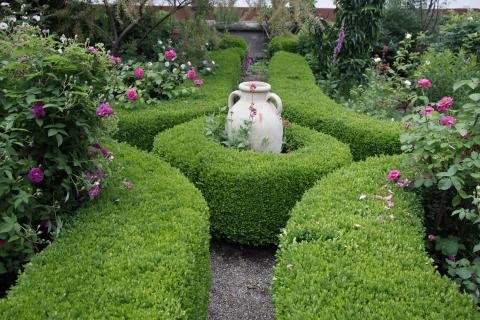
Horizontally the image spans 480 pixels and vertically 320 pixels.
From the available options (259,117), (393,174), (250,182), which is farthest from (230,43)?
(393,174)

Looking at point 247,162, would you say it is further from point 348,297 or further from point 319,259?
point 348,297

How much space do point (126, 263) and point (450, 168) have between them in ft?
5.43

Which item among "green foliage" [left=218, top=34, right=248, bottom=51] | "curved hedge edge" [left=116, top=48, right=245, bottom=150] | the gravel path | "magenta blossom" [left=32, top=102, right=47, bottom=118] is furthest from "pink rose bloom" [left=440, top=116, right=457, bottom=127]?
"green foliage" [left=218, top=34, right=248, bottom=51]

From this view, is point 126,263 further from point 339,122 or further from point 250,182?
point 339,122

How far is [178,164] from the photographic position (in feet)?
12.2

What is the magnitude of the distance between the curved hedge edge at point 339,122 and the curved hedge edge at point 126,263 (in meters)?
1.96

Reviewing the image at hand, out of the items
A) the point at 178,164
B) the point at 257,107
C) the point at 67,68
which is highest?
the point at 67,68

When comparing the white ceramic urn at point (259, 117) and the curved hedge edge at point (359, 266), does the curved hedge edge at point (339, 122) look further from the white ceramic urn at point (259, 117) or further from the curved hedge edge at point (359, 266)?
the curved hedge edge at point (359, 266)

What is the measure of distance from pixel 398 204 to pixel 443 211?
269mm

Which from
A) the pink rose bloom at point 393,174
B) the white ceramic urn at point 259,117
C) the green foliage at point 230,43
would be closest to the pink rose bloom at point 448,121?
the pink rose bloom at point 393,174

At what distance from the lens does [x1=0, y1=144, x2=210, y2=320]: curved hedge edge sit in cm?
189

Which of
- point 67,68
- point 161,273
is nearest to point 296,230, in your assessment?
point 161,273

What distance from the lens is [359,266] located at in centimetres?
217

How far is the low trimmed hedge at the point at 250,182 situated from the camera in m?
3.46
